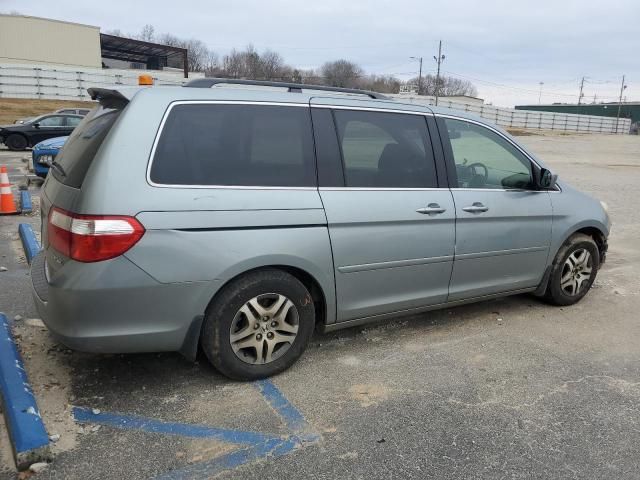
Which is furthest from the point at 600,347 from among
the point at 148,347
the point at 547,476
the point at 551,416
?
the point at 148,347

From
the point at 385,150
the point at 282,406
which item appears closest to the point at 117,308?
the point at 282,406

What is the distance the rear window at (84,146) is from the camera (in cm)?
A: 297

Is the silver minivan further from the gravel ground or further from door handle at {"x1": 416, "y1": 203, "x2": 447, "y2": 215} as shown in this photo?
the gravel ground

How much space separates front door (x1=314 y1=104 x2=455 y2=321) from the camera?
11.5ft

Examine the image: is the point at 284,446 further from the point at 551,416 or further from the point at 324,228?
the point at 551,416

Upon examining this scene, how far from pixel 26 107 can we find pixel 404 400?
36.0 meters

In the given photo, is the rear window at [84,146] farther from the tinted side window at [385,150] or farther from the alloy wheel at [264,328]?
the tinted side window at [385,150]

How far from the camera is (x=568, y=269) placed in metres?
4.88

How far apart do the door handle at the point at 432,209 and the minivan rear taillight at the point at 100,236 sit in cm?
193

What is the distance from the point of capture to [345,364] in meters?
3.71

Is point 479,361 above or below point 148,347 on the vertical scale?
below

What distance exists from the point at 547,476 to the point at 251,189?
7.11 feet

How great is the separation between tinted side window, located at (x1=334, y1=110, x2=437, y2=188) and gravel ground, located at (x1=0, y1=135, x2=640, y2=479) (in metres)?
1.25

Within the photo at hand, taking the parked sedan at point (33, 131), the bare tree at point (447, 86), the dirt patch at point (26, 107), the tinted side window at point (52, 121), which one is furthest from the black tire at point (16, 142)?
the bare tree at point (447, 86)
